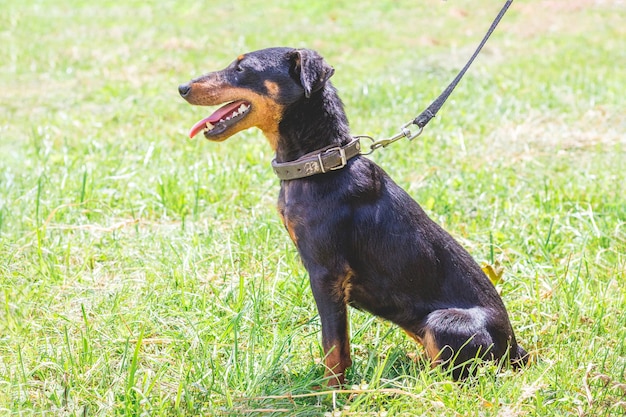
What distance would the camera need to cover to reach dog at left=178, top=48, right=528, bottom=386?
301 centimetres

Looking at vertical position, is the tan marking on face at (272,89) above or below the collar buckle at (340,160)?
above

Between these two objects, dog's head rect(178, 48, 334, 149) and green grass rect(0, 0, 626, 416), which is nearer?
green grass rect(0, 0, 626, 416)

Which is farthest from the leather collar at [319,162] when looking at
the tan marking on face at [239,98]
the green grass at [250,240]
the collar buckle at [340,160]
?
the green grass at [250,240]

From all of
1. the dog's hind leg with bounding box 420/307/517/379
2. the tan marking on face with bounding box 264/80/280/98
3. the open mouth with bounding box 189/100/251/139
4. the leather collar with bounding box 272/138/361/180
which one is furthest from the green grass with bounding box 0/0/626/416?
the tan marking on face with bounding box 264/80/280/98

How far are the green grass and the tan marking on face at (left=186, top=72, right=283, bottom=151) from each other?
2.52 ft

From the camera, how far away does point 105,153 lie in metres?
5.75

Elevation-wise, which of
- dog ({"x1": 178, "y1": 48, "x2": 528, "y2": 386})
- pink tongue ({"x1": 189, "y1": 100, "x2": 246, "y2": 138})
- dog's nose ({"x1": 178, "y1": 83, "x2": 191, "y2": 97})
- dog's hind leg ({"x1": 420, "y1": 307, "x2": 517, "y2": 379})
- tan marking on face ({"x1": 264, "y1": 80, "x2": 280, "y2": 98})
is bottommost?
dog's hind leg ({"x1": 420, "y1": 307, "x2": 517, "y2": 379})

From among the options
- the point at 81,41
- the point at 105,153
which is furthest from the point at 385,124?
the point at 81,41

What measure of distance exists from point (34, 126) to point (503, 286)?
4.41 m

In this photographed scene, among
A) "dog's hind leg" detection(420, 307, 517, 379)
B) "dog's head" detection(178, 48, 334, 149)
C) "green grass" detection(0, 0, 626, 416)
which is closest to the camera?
"green grass" detection(0, 0, 626, 416)

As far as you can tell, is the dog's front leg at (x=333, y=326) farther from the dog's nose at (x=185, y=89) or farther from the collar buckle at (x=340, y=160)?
the dog's nose at (x=185, y=89)

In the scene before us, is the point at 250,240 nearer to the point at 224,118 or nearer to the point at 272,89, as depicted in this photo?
the point at 224,118

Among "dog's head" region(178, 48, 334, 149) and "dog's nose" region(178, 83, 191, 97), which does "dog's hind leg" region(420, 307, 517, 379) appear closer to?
"dog's head" region(178, 48, 334, 149)

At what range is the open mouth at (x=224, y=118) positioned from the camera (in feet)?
10.4
